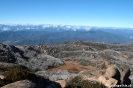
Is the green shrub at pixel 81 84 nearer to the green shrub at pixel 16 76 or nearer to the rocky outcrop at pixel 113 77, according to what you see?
the rocky outcrop at pixel 113 77

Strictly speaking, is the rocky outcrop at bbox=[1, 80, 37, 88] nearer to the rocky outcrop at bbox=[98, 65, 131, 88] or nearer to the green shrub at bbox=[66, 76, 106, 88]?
the green shrub at bbox=[66, 76, 106, 88]

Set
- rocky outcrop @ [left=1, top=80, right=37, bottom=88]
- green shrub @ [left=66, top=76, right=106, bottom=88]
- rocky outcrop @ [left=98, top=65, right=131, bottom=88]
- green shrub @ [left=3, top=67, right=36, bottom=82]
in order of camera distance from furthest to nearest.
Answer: rocky outcrop @ [left=98, top=65, right=131, bottom=88] < green shrub @ [left=66, top=76, right=106, bottom=88] < green shrub @ [left=3, top=67, right=36, bottom=82] < rocky outcrop @ [left=1, top=80, right=37, bottom=88]

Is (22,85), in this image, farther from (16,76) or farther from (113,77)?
(113,77)

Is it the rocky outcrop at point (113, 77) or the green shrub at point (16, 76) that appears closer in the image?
the green shrub at point (16, 76)

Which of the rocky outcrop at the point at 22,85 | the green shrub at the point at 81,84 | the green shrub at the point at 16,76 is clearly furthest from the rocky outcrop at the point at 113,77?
the rocky outcrop at the point at 22,85

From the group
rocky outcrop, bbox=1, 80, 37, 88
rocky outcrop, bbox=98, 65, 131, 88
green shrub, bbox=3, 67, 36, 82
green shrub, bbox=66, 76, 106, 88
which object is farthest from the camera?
rocky outcrop, bbox=98, 65, 131, 88

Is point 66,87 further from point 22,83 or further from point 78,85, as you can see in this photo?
point 22,83

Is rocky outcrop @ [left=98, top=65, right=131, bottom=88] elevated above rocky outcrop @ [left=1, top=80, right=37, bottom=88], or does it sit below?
below

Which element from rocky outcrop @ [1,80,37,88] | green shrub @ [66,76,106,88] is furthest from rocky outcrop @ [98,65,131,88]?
rocky outcrop @ [1,80,37,88]

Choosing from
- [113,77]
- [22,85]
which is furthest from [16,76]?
[113,77]


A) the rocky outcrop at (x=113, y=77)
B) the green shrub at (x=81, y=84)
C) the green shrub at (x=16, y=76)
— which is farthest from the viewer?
the rocky outcrop at (x=113, y=77)
